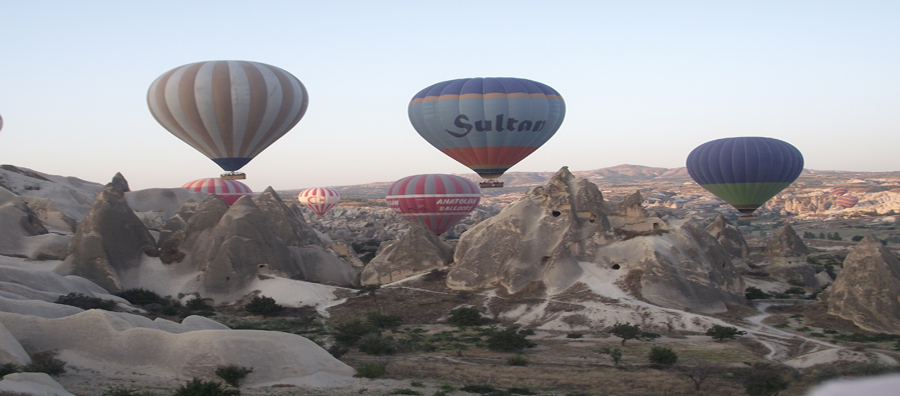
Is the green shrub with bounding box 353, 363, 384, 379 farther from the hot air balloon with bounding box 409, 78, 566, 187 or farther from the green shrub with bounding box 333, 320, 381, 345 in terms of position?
the hot air balloon with bounding box 409, 78, 566, 187

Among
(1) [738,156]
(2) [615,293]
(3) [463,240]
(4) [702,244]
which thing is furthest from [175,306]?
(1) [738,156]

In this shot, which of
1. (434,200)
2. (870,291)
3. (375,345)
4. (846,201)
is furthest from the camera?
(846,201)

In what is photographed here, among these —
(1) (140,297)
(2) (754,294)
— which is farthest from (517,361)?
(1) (140,297)

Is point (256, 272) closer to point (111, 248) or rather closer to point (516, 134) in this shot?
point (111, 248)

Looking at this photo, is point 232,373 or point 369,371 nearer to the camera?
point 232,373

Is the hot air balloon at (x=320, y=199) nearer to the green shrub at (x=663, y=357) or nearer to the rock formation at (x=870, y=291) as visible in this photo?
the rock formation at (x=870, y=291)

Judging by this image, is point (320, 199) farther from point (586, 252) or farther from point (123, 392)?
point (123, 392)

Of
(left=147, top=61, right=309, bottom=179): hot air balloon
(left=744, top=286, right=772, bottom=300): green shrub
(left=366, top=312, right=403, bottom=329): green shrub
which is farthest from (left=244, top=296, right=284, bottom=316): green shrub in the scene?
(left=744, top=286, right=772, bottom=300): green shrub
